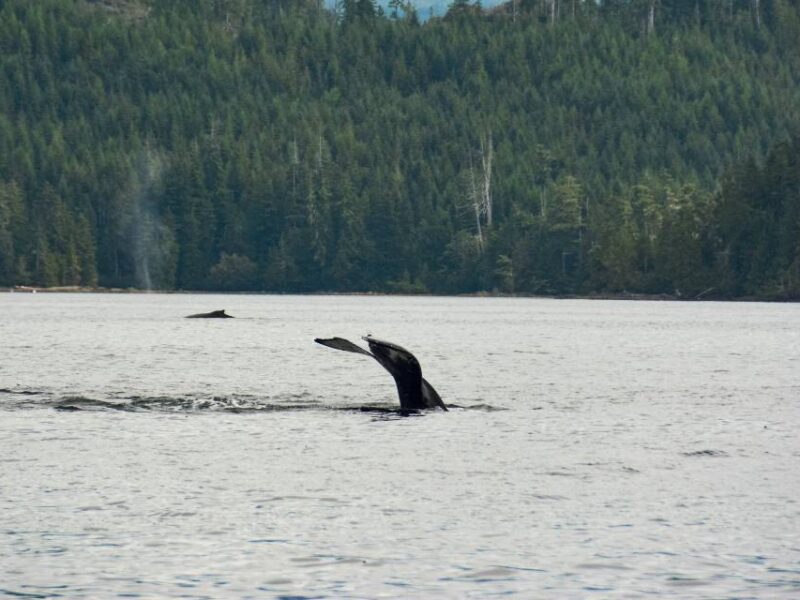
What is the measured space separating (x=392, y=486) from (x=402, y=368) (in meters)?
9.55

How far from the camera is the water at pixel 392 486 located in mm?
18578

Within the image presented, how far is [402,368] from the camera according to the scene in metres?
35.1

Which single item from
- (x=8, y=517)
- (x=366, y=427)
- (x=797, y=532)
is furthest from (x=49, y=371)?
(x=797, y=532)

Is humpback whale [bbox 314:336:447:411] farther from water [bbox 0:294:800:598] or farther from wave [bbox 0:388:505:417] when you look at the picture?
water [bbox 0:294:800:598]

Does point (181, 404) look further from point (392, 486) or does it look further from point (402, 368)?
point (392, 486)

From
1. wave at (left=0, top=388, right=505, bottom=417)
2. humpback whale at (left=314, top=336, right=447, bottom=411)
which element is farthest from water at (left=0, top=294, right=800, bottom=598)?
humpback whale at (left=314, top=336, right=447, bottom=411)

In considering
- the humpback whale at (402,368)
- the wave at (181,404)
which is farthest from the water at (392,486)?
the humpback whale at (402,368)

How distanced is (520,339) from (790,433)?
57.8m

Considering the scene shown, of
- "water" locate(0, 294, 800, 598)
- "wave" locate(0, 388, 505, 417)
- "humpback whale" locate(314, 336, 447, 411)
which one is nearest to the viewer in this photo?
"water" locate(0, 294, 800, 598)

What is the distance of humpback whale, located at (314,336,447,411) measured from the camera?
98.4 feet

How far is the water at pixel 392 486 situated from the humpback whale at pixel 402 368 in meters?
0.85

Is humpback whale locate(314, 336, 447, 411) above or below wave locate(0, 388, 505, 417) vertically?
above

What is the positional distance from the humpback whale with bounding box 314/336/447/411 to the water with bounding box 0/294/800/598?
0.85 meters

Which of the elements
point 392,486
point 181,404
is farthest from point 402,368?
point 392,486
